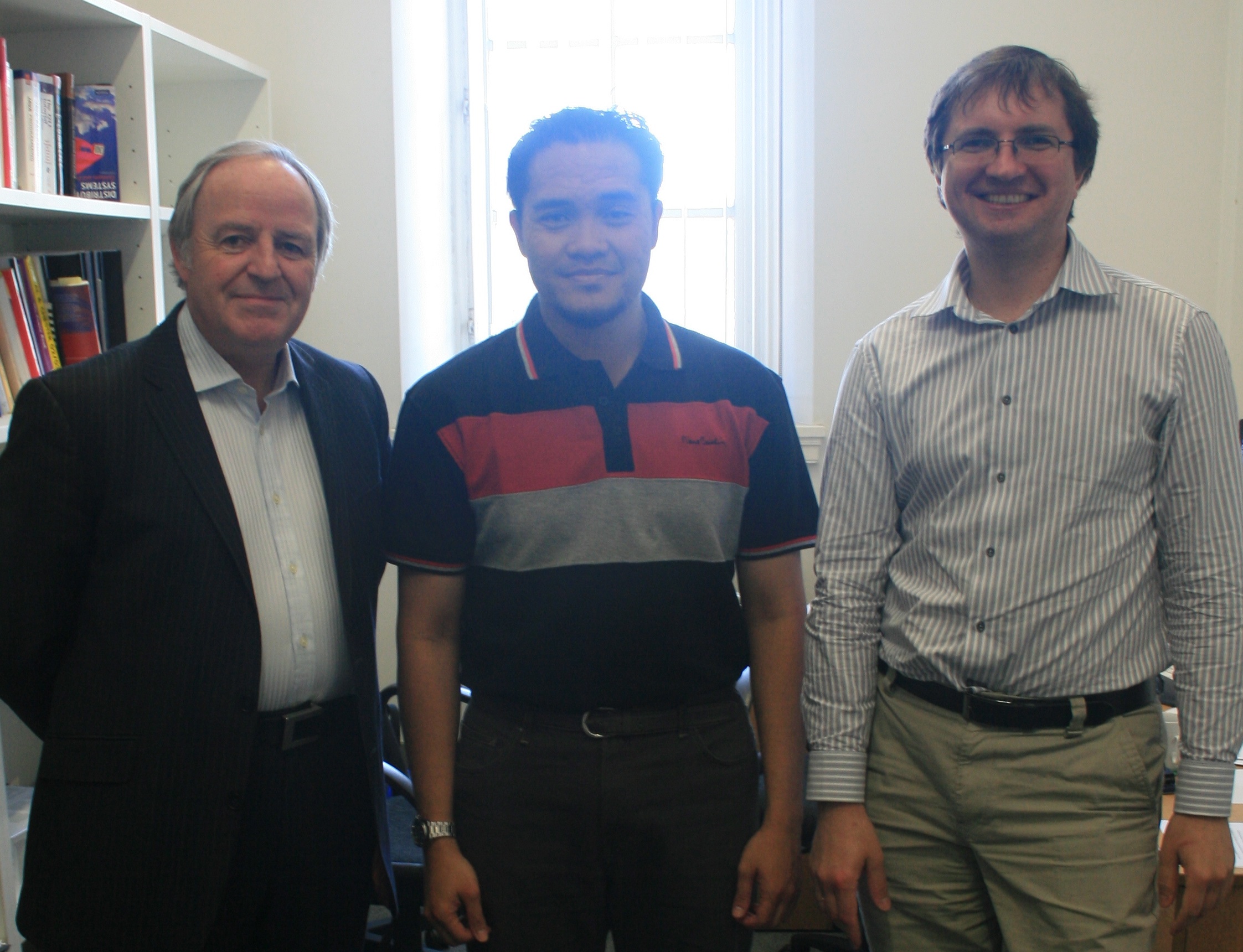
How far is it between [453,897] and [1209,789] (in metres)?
0.98

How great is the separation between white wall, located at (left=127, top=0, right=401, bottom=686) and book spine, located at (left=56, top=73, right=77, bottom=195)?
0.90m

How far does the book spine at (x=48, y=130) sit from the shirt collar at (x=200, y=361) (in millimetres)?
920

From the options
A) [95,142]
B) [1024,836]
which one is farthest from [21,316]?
[1024,836]

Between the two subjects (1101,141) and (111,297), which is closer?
(111,297)

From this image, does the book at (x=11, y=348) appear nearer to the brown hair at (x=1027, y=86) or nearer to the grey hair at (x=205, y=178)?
the grey hair at (x=205, y=178)

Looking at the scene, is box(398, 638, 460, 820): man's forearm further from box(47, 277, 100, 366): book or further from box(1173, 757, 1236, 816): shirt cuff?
box(47, 277, 100, 366): book

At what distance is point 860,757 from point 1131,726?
0.34 metres

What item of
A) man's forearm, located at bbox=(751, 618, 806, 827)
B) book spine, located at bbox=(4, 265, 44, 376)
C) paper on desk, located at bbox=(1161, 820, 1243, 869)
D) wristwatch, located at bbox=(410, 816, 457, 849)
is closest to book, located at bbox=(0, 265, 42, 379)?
book spine, located at bbox=(4, 265, 44, 376)

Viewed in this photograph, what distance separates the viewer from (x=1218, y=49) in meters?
2.79

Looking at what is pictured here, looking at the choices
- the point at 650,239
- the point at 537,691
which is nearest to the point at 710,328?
the point at 650,239

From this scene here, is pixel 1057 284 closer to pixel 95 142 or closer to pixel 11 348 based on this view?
pixel 11 348

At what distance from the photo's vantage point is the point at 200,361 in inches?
52.3

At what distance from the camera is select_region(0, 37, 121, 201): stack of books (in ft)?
6.20

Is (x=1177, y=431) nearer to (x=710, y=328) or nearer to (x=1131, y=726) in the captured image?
(x=1131, y=726)
